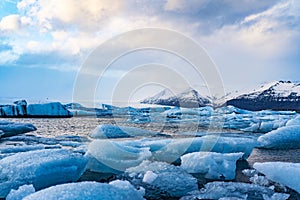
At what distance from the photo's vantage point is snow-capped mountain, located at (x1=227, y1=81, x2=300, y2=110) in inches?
2026

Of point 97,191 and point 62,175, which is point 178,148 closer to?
point 62,175

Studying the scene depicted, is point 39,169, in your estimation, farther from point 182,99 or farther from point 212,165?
point 182,99

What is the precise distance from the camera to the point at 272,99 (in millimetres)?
55312

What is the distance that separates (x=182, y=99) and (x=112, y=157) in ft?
136

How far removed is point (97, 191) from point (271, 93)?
61.6 metres

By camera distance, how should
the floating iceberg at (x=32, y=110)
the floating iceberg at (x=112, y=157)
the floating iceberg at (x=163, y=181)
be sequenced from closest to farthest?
the floating iceberg at (x=163, y=181), the floating iceberg at (x=112, y=157), the floating iceberg at (x=32, y=110)

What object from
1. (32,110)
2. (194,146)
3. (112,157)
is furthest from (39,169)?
(32,110)

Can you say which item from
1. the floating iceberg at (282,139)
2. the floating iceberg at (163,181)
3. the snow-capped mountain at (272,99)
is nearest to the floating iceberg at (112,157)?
the floating iceberg at (163,181)

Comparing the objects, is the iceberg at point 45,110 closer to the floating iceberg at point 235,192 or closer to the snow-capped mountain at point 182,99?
the snow-capped mountain at point 182,99

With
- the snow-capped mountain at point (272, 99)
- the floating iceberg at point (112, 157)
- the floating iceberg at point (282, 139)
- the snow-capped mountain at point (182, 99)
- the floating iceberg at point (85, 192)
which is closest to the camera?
the floating iceberg at point (85, 192)

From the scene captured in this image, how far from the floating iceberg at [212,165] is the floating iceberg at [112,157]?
651 millimetres

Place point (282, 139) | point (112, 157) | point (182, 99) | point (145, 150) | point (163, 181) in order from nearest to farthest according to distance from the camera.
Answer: point (163, 181)
point (112, 157)
point (145, 150)
point (282, 139)
point (182, 99)

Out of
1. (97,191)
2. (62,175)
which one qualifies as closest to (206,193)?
(97,191)

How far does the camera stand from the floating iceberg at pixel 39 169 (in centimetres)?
271
